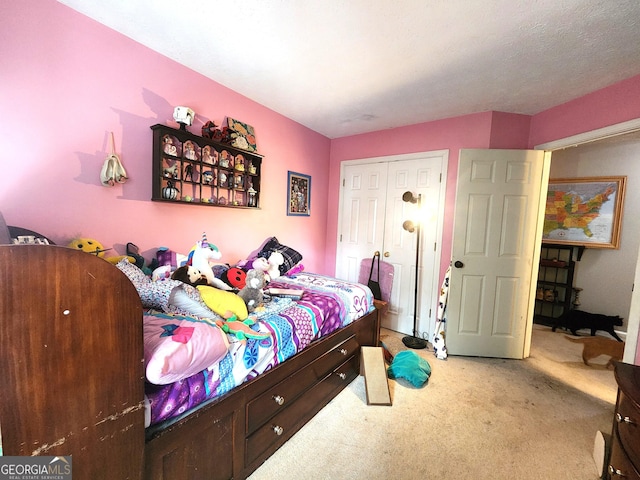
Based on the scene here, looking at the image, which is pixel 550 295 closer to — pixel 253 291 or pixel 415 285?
pixel 415 285

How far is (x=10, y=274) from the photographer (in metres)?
0.63

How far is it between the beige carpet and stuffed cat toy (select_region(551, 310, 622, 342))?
2.93 feet

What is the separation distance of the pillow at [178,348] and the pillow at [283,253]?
1536mm

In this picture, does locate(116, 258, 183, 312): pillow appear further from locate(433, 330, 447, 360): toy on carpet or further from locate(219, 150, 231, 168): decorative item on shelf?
locate(433, 330, 447, 360): toy on carpet

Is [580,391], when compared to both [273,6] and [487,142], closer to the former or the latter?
[487,142]

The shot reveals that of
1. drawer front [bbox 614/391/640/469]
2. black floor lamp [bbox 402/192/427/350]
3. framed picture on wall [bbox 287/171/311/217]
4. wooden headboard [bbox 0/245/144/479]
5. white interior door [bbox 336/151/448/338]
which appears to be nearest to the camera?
wooden headboard [bbox 0/245/144/479]

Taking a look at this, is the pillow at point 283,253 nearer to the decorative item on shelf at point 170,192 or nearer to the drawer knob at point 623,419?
the decorative item on shelf at point 170,192

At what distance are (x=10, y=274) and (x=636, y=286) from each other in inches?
122

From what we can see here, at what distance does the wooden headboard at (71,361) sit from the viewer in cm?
64

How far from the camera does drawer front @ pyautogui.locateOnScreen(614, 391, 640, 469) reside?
1133 mm

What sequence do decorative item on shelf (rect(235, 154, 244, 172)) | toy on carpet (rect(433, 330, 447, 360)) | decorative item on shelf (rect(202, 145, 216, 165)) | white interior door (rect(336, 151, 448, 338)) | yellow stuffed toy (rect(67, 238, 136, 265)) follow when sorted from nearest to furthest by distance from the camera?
yellow stuffed toy (rect(67, 238, 136, 265)) → decorative item on shelf (rect(202, 145, 216, 165)) → decorative item on shelf (rect(235, 154, 244, 172)) → toy on carpet (rect(433, 330, 447, 360)) → white interior door (rect(336, 151, 448, 338))

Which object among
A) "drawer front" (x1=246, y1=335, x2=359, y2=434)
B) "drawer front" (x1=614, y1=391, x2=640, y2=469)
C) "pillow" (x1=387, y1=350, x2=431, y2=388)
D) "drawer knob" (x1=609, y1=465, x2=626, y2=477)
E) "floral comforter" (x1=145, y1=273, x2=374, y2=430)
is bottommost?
"pillow" (x1=387, y1=350, x2=431, y2=388)

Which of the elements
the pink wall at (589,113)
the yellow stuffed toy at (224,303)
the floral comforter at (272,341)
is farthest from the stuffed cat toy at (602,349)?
the yellow stuffed toy at (224,303)

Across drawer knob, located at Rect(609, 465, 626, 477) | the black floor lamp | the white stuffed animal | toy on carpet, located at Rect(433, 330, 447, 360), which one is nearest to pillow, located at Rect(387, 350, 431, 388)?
toy on carpet, located at Rect(433, 330, 447, 360)
